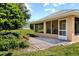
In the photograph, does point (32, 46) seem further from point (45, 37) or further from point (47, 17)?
point (47, 17)

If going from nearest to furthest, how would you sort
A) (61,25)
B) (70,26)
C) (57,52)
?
(57,52), (70,26), (61,25)

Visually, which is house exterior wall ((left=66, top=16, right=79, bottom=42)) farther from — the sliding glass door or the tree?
the tree

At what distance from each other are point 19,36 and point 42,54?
733 mm

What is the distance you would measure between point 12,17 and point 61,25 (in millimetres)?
1268

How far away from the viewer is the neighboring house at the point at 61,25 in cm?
500

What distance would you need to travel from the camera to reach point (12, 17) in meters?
5.09

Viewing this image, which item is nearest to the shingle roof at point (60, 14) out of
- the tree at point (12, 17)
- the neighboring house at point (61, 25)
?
the neighboring house at point (61, 25)

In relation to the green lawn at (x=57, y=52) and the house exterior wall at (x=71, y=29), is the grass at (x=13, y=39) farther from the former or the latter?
the house exterior wall at (x=71, y=29)

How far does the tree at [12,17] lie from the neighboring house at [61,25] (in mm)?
304

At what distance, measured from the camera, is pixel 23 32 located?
5.06m

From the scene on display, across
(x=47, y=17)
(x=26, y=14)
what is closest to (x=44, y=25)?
(x=47, y=17)

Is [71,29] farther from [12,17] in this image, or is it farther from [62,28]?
[12,17]

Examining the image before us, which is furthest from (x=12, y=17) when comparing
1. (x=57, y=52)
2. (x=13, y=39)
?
(x=57, y=52)

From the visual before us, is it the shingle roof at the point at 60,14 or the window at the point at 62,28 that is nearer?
the shingle roof at the point at 60,14
